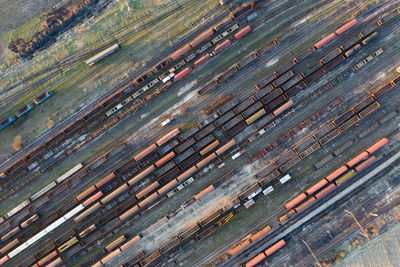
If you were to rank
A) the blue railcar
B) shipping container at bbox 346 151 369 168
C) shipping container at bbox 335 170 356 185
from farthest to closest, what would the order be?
the blue railcar
shipping container at bbox 335 170 356 185
shipping container at bbox 346 151 369 168

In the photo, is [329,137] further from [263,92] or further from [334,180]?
[263,92]

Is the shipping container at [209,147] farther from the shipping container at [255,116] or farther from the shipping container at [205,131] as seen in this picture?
the shipping container at [255,116]

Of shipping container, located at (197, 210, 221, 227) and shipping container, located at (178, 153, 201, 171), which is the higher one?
shipping container, located at (178, 153, 201, 171)

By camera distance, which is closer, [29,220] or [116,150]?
[29,220]

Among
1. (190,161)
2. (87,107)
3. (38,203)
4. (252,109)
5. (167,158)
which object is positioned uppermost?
(87,107)

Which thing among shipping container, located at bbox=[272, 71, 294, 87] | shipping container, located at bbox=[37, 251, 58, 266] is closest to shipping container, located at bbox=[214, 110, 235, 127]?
shipping container, located at bbox=[272, 71, 294, 87]

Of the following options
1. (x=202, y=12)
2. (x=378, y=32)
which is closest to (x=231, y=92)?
(x=202, y=12)

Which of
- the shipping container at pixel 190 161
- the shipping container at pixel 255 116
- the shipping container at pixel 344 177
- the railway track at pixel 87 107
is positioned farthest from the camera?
the railway track at pixel 87 107

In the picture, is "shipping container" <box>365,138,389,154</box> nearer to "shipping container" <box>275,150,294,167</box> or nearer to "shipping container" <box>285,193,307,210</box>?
"shipping container" <box>275,150,294,167</box>

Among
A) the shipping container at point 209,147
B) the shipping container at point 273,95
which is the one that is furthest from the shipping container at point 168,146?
the shipping container at point 273,95

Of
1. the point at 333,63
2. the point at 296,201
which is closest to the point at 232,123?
the point at 296,201
